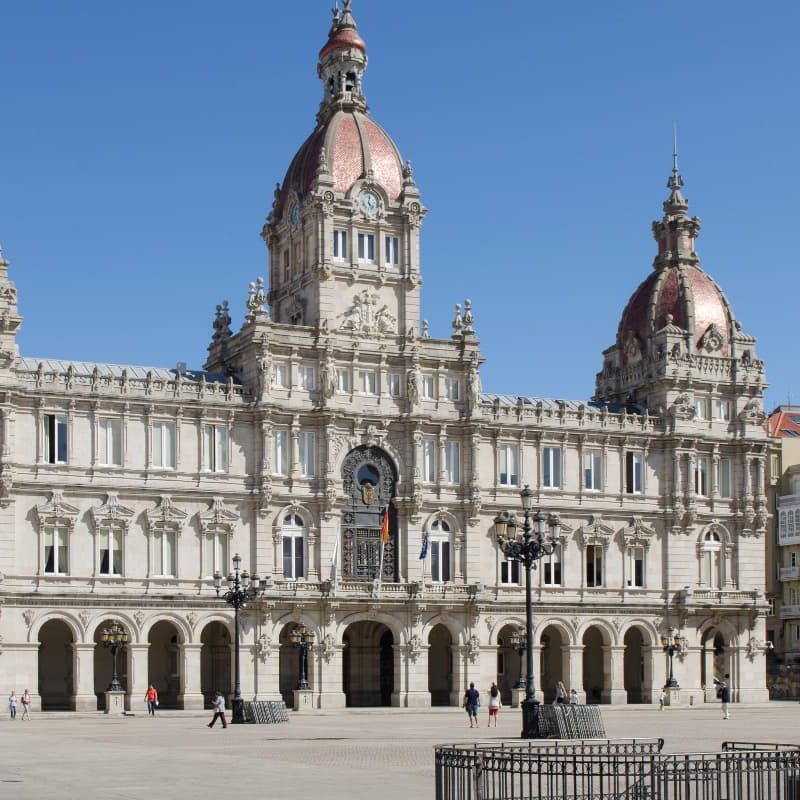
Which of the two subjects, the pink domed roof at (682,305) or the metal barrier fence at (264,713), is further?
the pink domed roof at (682,305)

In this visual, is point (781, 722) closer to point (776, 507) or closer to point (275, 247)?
point (275, 247)

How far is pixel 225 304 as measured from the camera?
328ft

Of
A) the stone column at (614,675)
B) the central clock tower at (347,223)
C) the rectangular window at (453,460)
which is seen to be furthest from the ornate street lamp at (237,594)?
the stone column at (614,675)

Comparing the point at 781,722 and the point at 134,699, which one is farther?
the point at 134,699

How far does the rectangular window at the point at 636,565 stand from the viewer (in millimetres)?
101375

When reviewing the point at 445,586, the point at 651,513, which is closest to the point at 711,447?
the point at 651,513

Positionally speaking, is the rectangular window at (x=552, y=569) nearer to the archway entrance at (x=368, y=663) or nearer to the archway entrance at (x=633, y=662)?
the archway entrance at (x=633, y=662)

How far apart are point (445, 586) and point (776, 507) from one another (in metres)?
40.5

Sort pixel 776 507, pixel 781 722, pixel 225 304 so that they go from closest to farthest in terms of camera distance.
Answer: pixel 781 722, pixel 225 304, pixel 776 507

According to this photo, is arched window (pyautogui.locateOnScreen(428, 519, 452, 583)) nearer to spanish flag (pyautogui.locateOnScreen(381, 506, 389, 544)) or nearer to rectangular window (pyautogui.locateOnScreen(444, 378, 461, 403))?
spanish flag (pyautogui.locateOnScreen(381, 506, 389, 544))

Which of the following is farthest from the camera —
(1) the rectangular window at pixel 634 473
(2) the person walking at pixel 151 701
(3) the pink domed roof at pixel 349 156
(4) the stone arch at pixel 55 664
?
(1) the rectangular window at pixel 634 473

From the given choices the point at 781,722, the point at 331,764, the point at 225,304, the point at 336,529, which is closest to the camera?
the point at 331,764

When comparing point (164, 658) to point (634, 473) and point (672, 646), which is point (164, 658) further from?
point (634, 473)

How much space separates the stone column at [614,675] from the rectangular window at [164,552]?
27.9 meters
